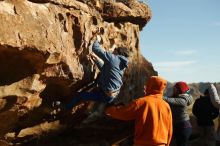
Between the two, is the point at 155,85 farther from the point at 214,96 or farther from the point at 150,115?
the point at 214,96

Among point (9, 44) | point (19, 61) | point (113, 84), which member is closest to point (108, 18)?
point (113, 84)

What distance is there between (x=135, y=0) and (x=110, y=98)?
4.69 metres

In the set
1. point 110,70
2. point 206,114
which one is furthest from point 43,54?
point 206,114

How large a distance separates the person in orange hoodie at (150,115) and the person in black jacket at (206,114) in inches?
203

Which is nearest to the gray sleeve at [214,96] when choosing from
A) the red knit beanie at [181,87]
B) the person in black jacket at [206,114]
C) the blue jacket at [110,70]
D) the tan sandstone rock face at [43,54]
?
the person in black jacket at [206,114]

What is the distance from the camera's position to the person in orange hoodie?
730 cm

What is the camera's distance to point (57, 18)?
9445 millimetres

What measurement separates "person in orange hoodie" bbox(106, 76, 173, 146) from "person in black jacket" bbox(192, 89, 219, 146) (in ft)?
16.9

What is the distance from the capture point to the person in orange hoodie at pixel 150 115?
730 cm

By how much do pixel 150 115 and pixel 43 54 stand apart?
271 centimetres

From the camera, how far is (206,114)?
12562 millimetres

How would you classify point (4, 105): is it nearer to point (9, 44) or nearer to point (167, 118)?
point (9, 44)

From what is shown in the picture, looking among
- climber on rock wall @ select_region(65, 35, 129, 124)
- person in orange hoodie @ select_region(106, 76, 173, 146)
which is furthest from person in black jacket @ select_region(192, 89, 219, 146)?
person in orange hoodie @ select_region(106, 76, 173, 146)

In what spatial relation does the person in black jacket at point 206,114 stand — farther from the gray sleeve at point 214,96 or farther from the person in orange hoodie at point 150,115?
the person in orange hoodie at point 150,115
